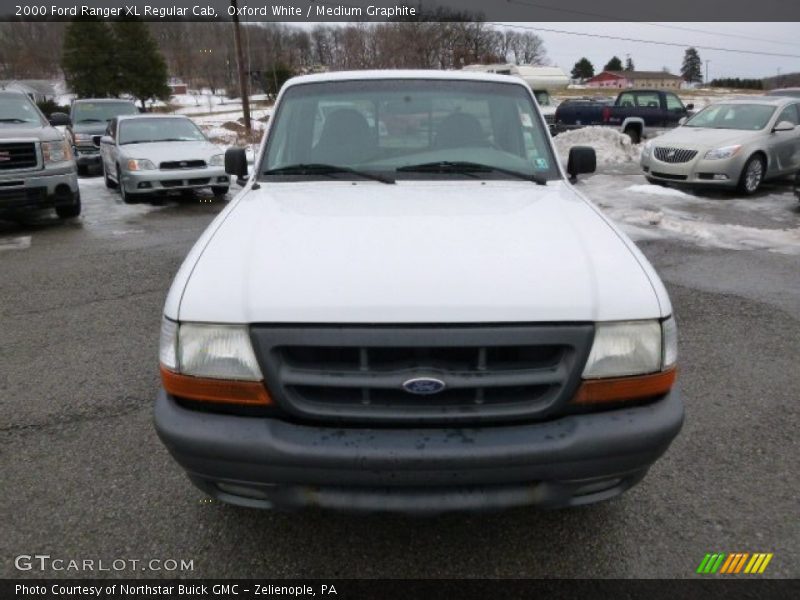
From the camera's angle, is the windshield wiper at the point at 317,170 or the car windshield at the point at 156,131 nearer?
the windshield wiper at the point at 317,170

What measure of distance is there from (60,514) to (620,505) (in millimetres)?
2396

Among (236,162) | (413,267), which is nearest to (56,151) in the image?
(236,162)

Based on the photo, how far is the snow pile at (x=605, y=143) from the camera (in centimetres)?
1683

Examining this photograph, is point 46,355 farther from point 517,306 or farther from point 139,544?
point 517,306

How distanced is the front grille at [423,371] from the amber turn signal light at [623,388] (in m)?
0.05

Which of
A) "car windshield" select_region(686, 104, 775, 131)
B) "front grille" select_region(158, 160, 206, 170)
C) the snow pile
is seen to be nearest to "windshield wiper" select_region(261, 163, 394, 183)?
"front grille" select_region(158, 160, 206, 170)

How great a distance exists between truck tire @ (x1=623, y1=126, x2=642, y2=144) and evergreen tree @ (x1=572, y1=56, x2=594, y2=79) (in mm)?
97401

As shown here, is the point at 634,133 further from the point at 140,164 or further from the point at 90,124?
the point at 90,124

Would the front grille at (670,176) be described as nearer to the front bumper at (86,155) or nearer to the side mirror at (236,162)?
the side mirror at (236,162)

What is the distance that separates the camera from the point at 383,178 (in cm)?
312

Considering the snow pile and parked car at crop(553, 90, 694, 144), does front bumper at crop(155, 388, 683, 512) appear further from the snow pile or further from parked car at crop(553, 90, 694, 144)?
parked car at crop(553, 90, 694, 144)

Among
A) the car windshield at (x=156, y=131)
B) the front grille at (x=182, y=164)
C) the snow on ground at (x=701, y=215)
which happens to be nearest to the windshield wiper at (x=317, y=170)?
the snow on ground at (x=701, y=215)

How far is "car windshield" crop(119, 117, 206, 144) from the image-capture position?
1130cm

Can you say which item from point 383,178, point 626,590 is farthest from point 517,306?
point 383,178
